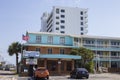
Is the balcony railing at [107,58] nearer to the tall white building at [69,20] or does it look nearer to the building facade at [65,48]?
the building facade at [65,48]

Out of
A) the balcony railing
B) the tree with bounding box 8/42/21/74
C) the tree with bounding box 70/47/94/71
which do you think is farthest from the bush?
the tree with bounding box 8/42/21/74

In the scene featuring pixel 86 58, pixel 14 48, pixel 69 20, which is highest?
pixel 69 20

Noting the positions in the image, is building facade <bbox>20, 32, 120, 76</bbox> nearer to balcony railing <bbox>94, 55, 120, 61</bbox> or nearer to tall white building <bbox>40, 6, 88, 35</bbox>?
balcony railing <bbox>94, 55, 120, 61</bbox>

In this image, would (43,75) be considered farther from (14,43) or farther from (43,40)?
(14,43)

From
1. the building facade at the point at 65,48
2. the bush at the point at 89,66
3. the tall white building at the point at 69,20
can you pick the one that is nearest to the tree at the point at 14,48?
the building facade at the point at 65,48

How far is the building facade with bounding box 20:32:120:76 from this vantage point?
58.2 metres

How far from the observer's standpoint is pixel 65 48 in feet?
215

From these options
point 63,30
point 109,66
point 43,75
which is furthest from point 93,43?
point 63,30

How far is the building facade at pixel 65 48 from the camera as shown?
5818cm

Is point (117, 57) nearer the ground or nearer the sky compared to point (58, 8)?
nearer the ground

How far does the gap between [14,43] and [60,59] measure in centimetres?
1630

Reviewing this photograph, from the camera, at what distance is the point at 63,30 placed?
121 metres

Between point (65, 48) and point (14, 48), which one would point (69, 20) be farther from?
point (65, 48)

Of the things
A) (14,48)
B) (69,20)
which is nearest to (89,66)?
(14,48)
